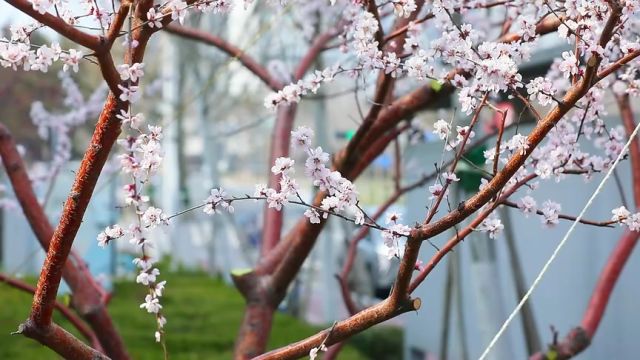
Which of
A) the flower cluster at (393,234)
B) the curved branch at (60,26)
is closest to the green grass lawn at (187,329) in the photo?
the flower cluster at (393,234)

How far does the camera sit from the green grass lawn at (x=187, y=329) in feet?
19.9

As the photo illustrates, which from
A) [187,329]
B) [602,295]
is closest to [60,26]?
[602,295]

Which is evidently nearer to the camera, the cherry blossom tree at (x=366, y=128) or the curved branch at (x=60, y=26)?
the curved branch at (x=60, y=26)

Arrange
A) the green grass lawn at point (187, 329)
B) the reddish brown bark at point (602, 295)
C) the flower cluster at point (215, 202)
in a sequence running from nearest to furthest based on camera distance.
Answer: the flower cluster at point (215, 202) → the reddish brown bark at point (602, 295) → the green grass lawn at point (187, 329)

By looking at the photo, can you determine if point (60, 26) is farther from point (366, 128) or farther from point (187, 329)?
point (187, 329)

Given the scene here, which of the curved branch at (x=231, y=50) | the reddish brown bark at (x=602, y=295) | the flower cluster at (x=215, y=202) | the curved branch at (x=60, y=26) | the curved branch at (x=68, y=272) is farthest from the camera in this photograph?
the curved branch at (x=231, y=50)

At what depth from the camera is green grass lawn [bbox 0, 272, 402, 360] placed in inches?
239

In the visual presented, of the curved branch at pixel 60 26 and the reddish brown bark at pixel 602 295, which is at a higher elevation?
the reddish brown bark at pixel 602 295

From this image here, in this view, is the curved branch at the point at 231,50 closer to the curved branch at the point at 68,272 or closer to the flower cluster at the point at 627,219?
the curved branch at the point at 68,272

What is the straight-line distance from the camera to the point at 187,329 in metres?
7.31

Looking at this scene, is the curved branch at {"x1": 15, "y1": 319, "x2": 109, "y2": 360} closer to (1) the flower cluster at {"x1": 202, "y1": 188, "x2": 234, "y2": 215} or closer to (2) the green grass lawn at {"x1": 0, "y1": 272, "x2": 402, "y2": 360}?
(1) the flower cluster at {"x1": 202, "y1": 188, "x2": 234, "y2": 215}

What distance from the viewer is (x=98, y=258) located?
408 inches

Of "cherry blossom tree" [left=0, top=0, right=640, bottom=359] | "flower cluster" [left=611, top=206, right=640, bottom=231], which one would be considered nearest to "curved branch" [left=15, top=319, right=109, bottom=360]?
"cherry blossom tree" [left=0, top=0, right=640, bottom=359]

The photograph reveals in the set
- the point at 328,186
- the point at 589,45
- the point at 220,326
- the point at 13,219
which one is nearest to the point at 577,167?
the point at 589,45
